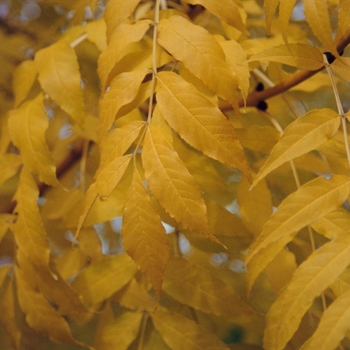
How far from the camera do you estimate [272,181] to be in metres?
0.53

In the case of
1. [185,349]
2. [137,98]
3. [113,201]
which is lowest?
[185,349]

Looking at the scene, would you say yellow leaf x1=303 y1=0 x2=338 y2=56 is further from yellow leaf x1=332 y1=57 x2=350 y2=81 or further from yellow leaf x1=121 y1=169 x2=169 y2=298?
yellow leaf x1=121 y1=169 x2=169 y2=298

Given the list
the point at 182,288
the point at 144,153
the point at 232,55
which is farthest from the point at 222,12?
the point at 182,288

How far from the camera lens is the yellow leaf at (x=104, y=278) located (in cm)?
43

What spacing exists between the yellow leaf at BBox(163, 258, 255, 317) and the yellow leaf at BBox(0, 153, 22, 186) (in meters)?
0.20

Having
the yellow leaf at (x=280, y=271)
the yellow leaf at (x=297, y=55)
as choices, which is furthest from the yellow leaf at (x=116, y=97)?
the yellow leaf at (x=280, y=271)

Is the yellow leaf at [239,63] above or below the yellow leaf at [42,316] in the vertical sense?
above

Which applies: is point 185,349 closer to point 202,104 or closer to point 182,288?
point 182,288

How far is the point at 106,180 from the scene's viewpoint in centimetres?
33

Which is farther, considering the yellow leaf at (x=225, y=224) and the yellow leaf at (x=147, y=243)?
the yellow leaf at (x=225, y=224)

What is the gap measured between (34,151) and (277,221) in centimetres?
25

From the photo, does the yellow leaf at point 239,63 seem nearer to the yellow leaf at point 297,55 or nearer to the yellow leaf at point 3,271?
the yellow leaf at point 297,55

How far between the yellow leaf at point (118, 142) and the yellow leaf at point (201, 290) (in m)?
0.14

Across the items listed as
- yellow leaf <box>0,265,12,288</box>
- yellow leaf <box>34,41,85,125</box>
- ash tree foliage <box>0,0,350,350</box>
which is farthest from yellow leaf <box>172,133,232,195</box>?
yellow leaf <box>0,265,12,288</box>
